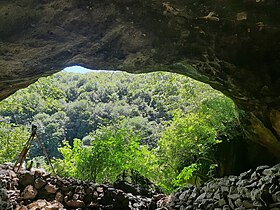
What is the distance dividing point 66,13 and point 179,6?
6.03 feet

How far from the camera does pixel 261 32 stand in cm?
556

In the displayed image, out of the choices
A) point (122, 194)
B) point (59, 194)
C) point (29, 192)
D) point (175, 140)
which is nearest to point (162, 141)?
point (175, 140)

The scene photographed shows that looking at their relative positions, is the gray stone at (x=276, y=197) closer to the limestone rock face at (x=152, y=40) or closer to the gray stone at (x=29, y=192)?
the limestone rock face at (x=152, y=40)

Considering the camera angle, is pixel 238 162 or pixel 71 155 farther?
pixel 71 155

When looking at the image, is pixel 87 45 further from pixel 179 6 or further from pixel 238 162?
pixel 238 162

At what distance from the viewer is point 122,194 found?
9.66 m

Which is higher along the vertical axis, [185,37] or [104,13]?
[104,13]

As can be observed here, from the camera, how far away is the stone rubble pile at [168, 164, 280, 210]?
229 inches

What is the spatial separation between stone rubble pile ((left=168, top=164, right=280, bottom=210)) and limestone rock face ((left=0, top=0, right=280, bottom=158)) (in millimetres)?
1488

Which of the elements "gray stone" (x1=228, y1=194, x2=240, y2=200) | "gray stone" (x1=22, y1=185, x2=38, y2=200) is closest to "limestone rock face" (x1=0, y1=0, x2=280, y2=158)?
"gray stone" (x1=228, y1=194, x2=240, y2=200)

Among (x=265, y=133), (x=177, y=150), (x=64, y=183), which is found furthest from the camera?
(x=177, y=150)

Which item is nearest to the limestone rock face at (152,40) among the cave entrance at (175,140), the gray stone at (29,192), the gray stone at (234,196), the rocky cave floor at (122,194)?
the rocky cave floor at (122,194)

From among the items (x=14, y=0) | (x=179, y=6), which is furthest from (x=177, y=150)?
(x=14, y=0)

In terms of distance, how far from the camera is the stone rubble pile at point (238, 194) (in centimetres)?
582
